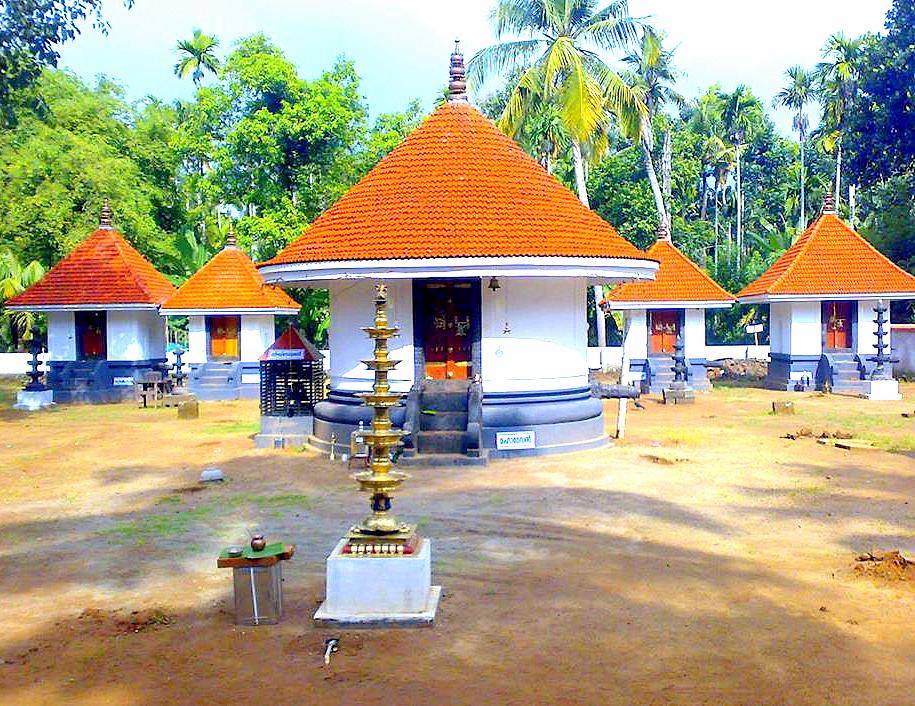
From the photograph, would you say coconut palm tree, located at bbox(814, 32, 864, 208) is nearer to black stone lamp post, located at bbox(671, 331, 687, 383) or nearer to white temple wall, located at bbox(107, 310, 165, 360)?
black stone lamp post, located at bbox(671, 331, 687, 383)

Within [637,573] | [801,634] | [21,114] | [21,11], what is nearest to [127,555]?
[637,573]

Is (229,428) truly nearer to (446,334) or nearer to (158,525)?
(446,334)

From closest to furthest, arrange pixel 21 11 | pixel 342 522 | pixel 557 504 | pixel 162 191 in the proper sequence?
pixel 342 522
pixel 557 504
pixel 21 11
pixel 162 191

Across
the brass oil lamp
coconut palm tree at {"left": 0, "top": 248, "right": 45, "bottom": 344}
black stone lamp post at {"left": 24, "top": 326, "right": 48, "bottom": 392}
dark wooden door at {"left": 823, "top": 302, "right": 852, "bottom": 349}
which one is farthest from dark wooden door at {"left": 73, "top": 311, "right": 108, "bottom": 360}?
the brass oil lamp

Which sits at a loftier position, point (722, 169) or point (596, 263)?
point (722, 169)

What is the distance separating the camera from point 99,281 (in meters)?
26.5

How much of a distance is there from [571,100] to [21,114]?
20416 millimetres

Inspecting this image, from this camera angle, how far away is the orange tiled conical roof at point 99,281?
84.3ft

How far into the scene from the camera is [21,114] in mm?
34062

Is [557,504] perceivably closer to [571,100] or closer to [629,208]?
[571,100]

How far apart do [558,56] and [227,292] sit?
12.5 meters

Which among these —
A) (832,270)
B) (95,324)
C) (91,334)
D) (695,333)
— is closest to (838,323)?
(832,270)

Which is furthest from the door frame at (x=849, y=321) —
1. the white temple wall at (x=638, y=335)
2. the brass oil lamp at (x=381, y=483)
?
the brass oil lamp at (x=381, y=483)

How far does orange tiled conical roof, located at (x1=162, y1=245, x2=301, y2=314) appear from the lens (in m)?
27.1
